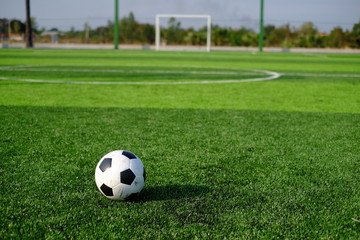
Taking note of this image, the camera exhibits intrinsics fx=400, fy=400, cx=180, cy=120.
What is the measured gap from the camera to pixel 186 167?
3.25 meters

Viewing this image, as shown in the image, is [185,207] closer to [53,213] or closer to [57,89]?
[53,213]

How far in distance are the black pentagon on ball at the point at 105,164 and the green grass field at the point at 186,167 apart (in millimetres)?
190

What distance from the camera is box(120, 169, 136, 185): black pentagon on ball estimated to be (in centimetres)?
249

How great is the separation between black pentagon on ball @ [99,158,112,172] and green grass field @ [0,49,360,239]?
190mm

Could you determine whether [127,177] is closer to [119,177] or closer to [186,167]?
[119,177]

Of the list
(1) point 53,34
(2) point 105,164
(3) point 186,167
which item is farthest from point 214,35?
(2) point 105,164

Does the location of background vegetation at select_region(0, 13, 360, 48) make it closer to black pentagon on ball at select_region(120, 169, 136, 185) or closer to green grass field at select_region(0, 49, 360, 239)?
green grass field at select_region(0, 49, 360, 239)

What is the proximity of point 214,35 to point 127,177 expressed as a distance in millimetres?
39317

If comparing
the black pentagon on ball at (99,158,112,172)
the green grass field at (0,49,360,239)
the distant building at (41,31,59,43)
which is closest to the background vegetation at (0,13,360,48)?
the distant building at (41,31,59,43)

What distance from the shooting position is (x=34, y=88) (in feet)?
26.3

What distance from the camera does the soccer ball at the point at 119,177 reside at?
248cm

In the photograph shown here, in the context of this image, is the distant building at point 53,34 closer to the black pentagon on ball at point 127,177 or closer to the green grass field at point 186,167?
the green grass field at point 186,167

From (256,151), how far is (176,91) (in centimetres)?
442

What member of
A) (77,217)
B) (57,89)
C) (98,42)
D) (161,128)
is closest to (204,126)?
(161,128)
